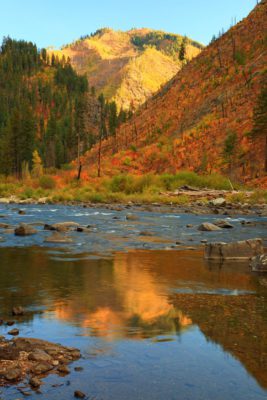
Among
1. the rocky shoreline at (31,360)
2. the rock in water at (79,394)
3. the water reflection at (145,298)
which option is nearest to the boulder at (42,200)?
the water reflection at (145,298)

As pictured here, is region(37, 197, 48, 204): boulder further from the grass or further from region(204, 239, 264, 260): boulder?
region(204, 239, 264, 260): boulder

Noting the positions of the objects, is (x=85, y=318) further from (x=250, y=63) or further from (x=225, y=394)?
(x=250, y=63)

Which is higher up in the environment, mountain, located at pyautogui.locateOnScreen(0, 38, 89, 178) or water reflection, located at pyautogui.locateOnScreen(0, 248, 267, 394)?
mountain, located at pyautogui.locateOnScreen(0, 38, 89, 178)

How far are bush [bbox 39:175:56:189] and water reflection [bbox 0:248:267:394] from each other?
35313 mm

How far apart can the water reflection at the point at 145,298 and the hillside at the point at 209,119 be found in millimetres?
40564

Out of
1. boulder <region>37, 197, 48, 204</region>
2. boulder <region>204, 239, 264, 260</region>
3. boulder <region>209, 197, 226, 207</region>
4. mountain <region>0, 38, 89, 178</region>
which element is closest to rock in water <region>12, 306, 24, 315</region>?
boulder <region>204, 239, 264, 260</region>

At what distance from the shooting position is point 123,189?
Result: 43562 mm

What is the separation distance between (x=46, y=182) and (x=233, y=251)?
3716 centimetres

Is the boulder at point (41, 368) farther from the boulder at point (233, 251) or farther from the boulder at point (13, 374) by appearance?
the boulder at point (233, 251)

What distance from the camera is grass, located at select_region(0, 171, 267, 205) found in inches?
1513

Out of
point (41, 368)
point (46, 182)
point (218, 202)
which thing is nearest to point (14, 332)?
point (41, 368)

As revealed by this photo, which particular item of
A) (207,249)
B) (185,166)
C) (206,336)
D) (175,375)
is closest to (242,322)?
(206,336)

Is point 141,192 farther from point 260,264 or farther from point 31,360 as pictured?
point 31,360

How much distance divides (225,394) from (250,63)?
72.8m
